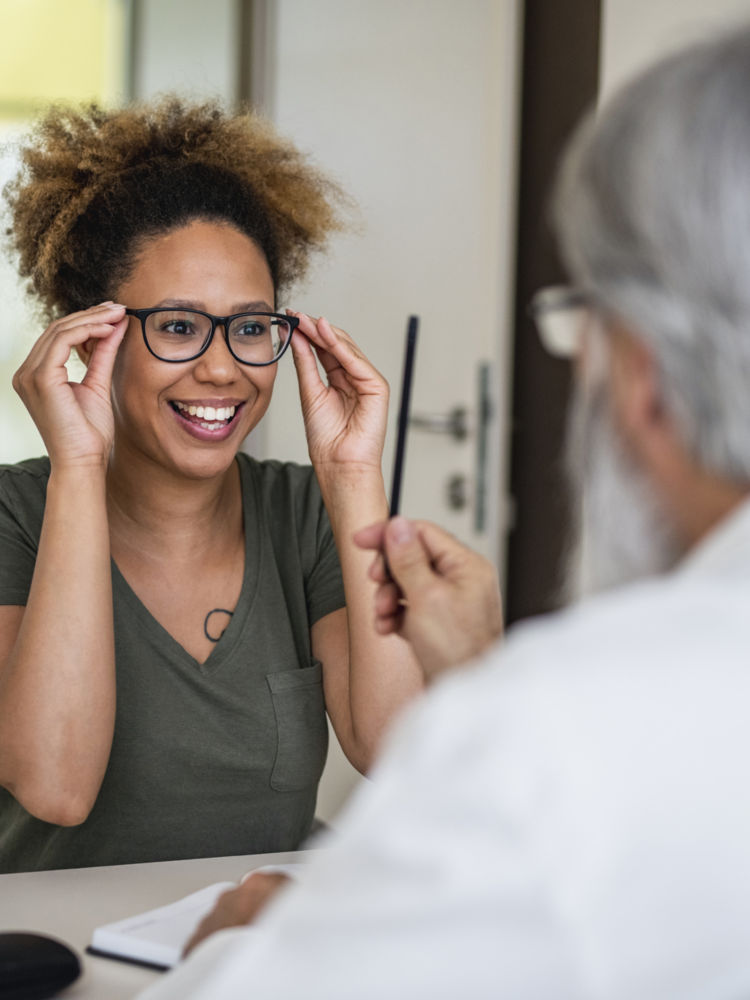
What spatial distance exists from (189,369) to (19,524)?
0.92 ft

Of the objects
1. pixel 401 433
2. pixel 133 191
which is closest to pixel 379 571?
pixel 401 433

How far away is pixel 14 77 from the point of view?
9.18 feet

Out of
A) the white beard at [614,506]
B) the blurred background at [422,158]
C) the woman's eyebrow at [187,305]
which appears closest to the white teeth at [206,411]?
the woman's eyebrow at [187,305]

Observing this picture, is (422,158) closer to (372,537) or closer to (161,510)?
(161,510)

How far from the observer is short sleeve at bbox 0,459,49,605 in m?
1.34

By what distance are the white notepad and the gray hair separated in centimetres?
54

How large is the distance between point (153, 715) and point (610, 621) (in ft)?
3.02

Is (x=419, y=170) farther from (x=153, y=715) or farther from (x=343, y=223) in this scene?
(x=153, y=715)

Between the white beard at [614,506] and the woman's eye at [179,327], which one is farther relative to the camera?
the woman's eye at [179,327]

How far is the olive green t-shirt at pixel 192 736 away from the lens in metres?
1.32

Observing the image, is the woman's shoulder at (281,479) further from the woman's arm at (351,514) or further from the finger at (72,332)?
the finger at (72,332)

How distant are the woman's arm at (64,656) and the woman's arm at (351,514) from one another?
0.30m

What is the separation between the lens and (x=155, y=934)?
2.98 ft

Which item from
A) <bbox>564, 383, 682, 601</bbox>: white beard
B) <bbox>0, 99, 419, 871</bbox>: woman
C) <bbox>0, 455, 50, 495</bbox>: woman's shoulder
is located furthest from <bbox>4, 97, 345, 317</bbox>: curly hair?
<bbox>564, 383, 682, 601</bbox>: white beard
